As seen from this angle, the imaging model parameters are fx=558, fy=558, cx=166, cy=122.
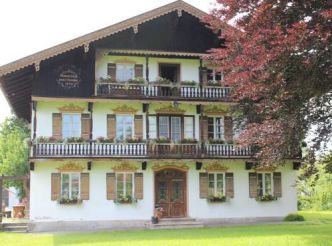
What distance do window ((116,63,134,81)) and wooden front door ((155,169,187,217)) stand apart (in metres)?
5.25

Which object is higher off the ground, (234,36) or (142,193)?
(234,36)

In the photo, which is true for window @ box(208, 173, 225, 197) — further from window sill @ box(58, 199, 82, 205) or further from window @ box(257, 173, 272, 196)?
window sill @ box(58, 199, 82, 205)

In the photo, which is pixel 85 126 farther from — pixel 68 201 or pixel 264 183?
pixel 264 183

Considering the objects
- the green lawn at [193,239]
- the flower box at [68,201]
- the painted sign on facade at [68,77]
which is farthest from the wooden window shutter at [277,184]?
the painted sign on facade at [68,77]

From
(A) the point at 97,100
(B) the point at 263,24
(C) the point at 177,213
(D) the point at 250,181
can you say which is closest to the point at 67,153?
(A) the point at 97,100

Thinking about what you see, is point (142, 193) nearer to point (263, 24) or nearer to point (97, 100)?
point (97, 100)

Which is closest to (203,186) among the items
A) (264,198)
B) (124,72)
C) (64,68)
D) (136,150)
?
(264,198)

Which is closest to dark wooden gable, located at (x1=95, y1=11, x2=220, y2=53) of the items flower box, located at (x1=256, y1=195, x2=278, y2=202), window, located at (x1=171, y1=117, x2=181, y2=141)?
window, located at (x1=171, y1=117, x2=181, y2=141)

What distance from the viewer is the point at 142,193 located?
92.8 feet

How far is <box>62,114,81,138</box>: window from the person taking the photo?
28125mm

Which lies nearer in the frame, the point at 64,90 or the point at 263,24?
the point at 263,24

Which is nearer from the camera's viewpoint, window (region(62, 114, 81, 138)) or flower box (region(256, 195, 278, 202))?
window (region(62, 114, 81, 138))

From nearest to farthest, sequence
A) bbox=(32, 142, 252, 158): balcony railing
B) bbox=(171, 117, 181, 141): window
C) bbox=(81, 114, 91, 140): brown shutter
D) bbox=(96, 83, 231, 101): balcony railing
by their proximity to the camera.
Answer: bbox=(32, 142, 252, 158): balcony railing < bbox=(96, 83, 231, 101): balcony railing < bbox=(81, 114, 91, 140): brown shutter < bbox=(171, 117, 181, 141): window

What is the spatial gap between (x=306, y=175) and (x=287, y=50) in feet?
16.0
